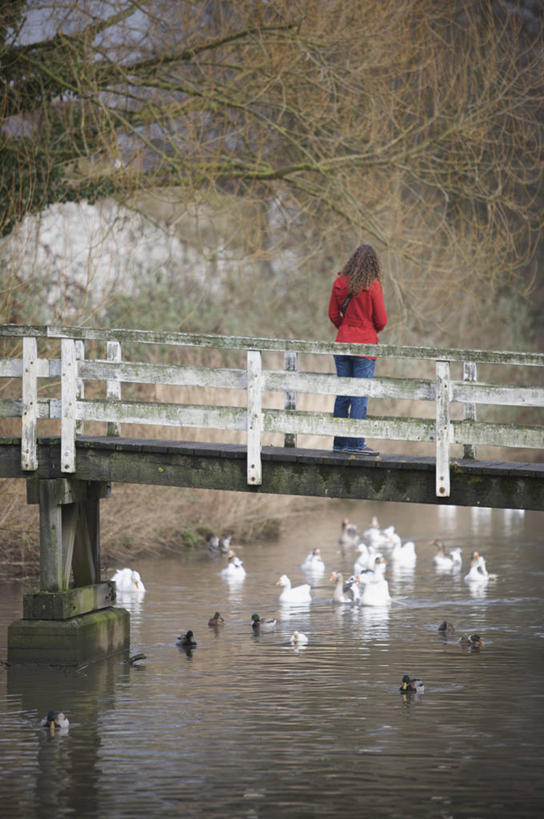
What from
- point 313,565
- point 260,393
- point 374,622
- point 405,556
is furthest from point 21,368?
point 405,556

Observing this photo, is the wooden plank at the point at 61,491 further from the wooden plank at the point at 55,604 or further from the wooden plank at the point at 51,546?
the wooden plank at the point at 55,604

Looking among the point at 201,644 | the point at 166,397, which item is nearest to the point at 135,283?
the point at 166,397

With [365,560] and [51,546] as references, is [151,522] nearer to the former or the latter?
[365,560]

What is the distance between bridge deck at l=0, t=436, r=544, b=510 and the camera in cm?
1252

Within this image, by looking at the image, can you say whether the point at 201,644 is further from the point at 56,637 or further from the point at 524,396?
the point at 524,396

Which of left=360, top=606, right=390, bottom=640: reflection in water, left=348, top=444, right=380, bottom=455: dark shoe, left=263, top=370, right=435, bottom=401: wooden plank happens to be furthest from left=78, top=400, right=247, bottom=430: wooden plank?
left=360, top=606, right=390, bottom=640: reflection in water

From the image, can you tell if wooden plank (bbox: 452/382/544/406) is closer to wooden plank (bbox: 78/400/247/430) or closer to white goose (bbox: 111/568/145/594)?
wooden plank (bbox: 78/400/247/430)

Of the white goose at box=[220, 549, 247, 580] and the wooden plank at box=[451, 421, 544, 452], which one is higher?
the wooden plank at box=[451, 421, 544, 452]

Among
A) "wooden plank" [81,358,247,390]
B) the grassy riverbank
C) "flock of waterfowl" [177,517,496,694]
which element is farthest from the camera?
the grassy riverbank

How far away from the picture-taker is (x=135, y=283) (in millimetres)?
26344

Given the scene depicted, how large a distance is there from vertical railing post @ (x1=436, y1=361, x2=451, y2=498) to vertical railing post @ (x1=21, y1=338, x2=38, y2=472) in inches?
151

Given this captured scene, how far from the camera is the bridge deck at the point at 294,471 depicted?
12.5 m

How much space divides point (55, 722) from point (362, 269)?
184 inches

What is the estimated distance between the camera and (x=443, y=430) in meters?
12.5
